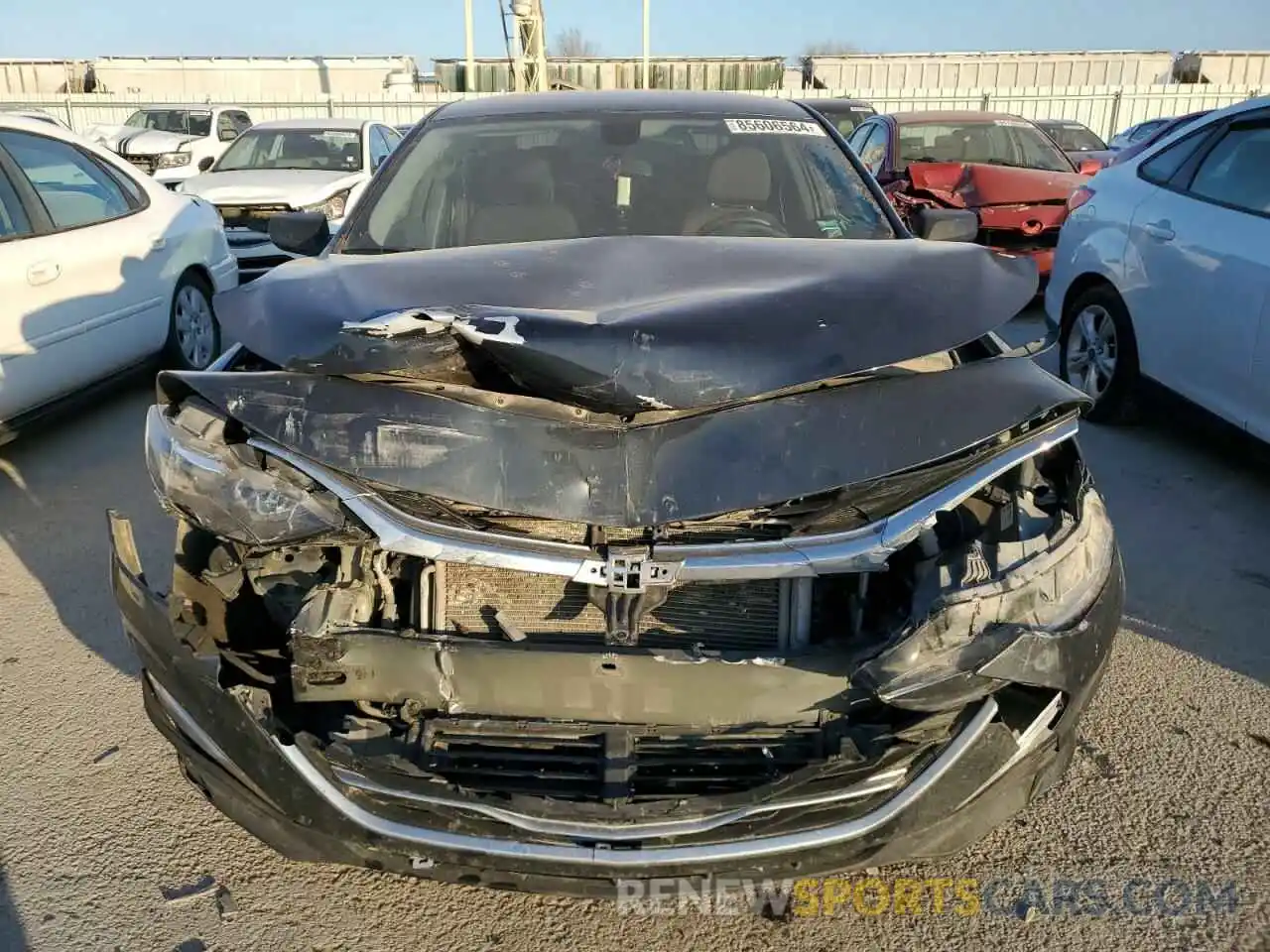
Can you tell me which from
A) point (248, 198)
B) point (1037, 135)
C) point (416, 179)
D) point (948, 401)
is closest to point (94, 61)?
point (248, 198)

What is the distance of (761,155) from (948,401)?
1.82 metres

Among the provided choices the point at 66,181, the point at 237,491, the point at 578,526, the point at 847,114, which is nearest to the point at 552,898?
the point at 578,526

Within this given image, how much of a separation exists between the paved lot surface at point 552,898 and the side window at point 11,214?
6.16ft

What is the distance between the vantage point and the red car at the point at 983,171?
7.70m

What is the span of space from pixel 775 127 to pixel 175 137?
548 inches

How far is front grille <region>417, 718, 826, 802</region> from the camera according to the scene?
75.0 inches

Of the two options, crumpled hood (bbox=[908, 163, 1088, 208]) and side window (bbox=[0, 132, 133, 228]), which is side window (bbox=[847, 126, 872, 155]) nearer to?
crumpled hood (bbox=[908, 163, 1088, 208])

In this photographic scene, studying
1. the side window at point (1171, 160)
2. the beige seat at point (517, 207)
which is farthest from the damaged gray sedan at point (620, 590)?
the side window at point (1171, 160)

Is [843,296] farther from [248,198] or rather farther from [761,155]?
[248,198]

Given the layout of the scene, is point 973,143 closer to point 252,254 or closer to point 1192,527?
point 1192,527

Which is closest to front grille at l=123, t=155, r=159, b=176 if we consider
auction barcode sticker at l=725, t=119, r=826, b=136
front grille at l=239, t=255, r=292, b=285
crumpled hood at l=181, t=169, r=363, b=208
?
crumpled hood at l=181, t=169, r=363, b=208

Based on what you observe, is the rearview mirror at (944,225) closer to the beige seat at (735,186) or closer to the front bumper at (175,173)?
the beige seat at (735,186)

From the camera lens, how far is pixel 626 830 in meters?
1.76

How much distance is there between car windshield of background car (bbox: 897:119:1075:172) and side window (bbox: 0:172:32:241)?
6.94 m
